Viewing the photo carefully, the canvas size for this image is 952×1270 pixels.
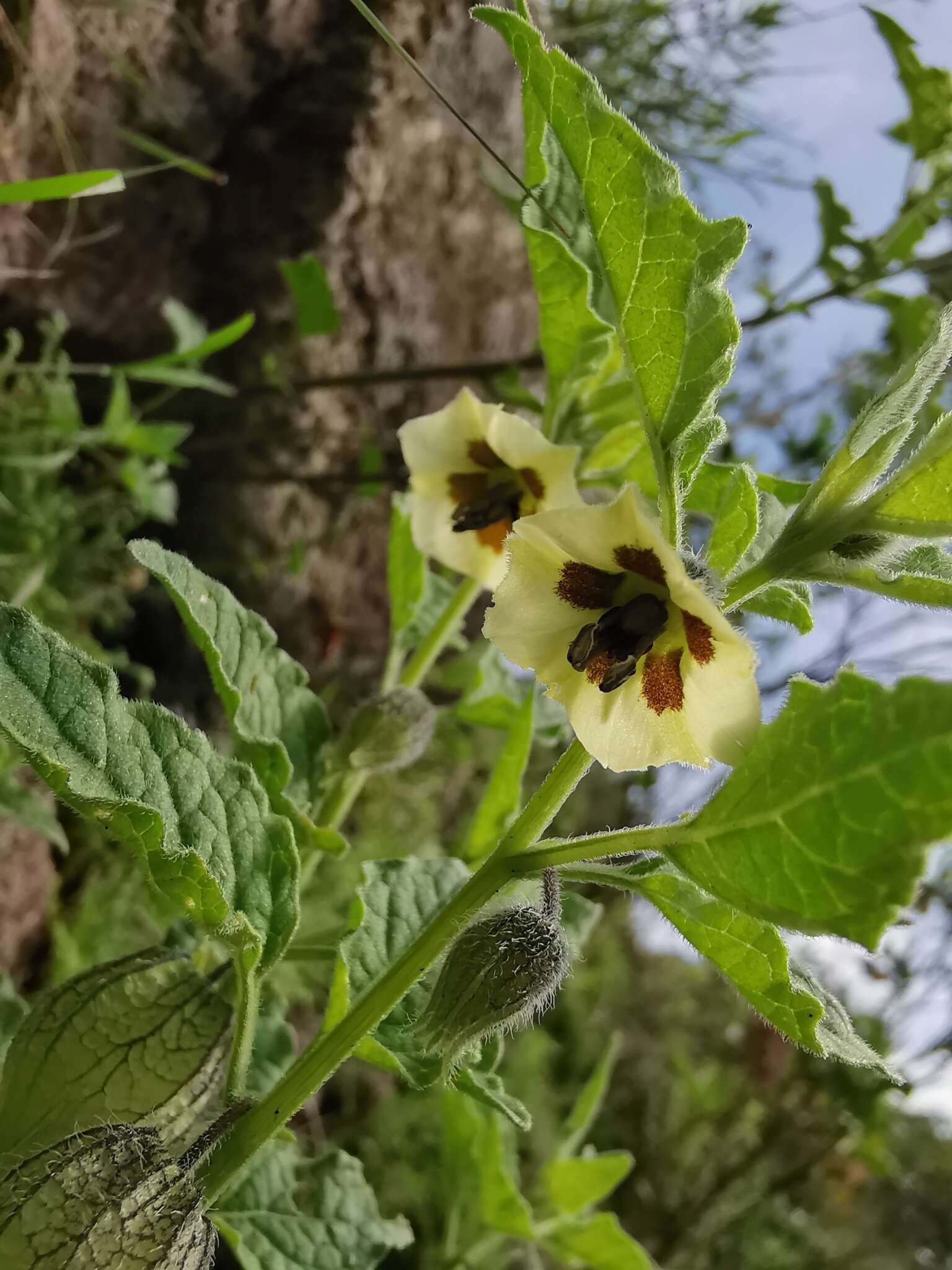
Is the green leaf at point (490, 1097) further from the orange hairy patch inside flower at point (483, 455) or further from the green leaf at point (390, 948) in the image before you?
the orange hairy patch inside flower at point (483, 455)

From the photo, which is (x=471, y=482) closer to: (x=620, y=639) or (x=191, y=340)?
(x=620, y=639)

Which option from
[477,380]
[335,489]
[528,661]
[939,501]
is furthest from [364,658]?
[939,501]

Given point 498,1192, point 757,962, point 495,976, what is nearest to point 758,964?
point 757,962

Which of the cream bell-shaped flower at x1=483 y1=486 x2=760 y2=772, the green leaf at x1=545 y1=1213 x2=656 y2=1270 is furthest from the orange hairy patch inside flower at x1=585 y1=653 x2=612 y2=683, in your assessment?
the green leaf at x1=545 y1=1213 x2=656 y2=1270

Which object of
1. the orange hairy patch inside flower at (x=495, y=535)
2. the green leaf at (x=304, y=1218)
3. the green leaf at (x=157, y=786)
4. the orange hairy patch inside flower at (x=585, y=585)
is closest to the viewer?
the green leaf at (x=157, y=786)

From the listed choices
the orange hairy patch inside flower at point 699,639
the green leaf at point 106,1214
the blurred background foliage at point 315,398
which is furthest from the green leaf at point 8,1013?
the orange hairy patch inside flower at point 699,639
